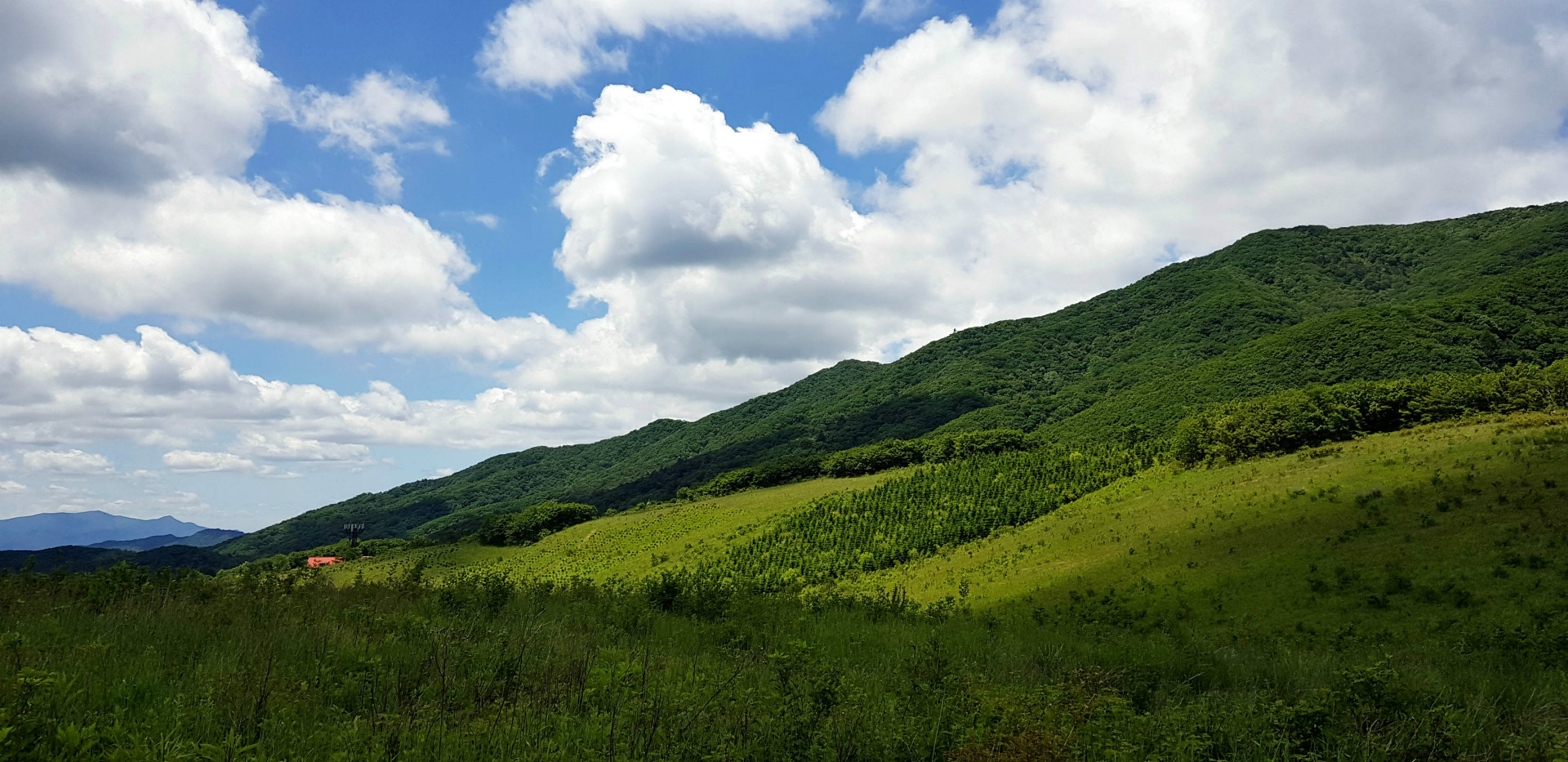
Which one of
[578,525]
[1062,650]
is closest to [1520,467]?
[1062,650]

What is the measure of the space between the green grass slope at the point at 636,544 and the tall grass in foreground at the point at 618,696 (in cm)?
4184

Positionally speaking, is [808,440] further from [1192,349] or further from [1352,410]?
[1352,410]

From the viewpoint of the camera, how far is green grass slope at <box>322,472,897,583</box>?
53.0 m

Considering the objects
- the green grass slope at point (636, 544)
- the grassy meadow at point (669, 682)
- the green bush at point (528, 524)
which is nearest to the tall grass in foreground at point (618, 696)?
the grassy meadow at point (669, 682)

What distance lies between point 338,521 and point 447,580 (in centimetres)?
20063

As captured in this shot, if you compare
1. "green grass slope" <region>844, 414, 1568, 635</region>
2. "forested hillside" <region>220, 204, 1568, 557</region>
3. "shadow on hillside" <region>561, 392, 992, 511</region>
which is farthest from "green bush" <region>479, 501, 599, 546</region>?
"green grass slope" <region>844, 414, 1568, 635</region>

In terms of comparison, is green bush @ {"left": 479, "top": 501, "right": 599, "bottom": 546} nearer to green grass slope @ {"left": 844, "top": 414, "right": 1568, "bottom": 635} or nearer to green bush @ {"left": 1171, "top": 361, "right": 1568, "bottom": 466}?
green grass slope @ {"left": 844, "top": 414, "right": 1568, "bottom": 635}

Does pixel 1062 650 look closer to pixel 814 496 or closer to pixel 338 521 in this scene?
pixel 814 496

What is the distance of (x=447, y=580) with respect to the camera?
12227mm

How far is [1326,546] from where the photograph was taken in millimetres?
27328

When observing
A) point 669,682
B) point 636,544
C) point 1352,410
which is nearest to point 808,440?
point 636,544

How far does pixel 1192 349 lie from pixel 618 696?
145m

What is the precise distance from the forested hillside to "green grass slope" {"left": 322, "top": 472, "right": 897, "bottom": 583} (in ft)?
125

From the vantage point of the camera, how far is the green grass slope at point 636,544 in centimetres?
5297
